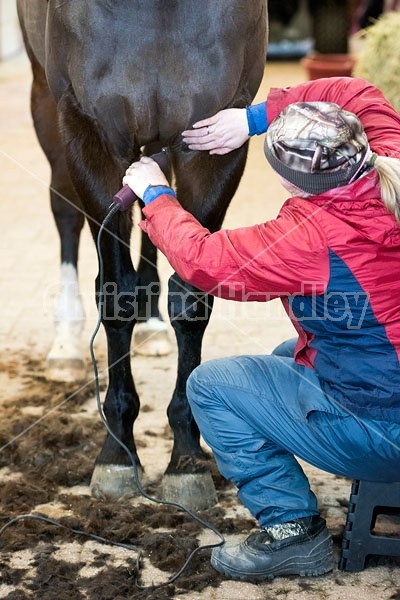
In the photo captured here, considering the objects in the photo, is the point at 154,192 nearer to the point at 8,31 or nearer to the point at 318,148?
the point at 318,148

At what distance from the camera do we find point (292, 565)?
2.62 m

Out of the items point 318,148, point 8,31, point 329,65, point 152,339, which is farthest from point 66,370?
point 8,31

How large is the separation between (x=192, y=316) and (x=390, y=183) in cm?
100

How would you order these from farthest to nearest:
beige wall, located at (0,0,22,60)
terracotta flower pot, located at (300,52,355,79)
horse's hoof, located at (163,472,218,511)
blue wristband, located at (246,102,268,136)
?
→ beige wall, located at (0,0,22,60) → terracotta flower pot, located at (300,52,355,79) → horse's hoof, located at (163,472,218,511) → blue wristband, located at (246,102,268,136)

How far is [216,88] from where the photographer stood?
2783mm

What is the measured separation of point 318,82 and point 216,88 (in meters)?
0.31

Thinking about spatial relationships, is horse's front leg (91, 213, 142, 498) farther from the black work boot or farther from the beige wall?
the beige wall

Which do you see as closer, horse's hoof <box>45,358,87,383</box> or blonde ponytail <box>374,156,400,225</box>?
blonde ponytail <box>374,156,400,225</box>

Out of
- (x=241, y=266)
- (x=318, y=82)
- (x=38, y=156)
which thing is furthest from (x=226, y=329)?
(x=38, y=156)

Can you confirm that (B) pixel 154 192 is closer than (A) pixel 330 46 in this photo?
Yes

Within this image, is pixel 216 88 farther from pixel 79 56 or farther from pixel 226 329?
pixel 226 329

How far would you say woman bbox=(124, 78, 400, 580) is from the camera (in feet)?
7.54

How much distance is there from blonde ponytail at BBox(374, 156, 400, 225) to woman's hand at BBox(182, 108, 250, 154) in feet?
2.07

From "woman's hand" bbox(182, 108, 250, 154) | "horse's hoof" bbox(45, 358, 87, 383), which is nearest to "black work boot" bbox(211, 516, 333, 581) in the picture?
"woman's hand" bbox(182, 108, 250, 154)
